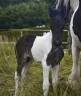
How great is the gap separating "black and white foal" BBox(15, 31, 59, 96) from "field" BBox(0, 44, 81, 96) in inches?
6.5

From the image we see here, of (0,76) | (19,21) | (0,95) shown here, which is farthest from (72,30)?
(19,21)

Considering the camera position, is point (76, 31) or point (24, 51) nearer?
point (76, 31)

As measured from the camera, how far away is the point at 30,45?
4973 millimetres

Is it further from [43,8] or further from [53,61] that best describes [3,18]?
[53,61]

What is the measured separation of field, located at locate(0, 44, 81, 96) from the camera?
15.8 ft

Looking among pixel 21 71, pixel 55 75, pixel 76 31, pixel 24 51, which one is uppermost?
pixel 76 31

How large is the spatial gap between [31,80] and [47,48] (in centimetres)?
98

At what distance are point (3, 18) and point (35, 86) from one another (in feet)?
67.0

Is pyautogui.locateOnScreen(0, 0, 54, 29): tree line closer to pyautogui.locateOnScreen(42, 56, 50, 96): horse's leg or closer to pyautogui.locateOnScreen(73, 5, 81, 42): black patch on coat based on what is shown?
pyautogui.locateOnScreen(73, 5, 81, 42): black patch on coat

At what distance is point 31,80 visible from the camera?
5453 mm

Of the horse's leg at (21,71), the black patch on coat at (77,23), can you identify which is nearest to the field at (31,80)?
the horse's leg at (21,71)

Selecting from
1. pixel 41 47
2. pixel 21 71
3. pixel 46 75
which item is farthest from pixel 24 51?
pixel 46 75

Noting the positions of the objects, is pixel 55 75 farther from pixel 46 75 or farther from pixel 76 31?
pixel 76 31

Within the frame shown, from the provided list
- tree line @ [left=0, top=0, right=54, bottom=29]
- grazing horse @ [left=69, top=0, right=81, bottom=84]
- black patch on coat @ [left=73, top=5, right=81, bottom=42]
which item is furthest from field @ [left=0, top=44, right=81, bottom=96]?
tree line @ [left=0, top=0, right=54, bottom=29]
